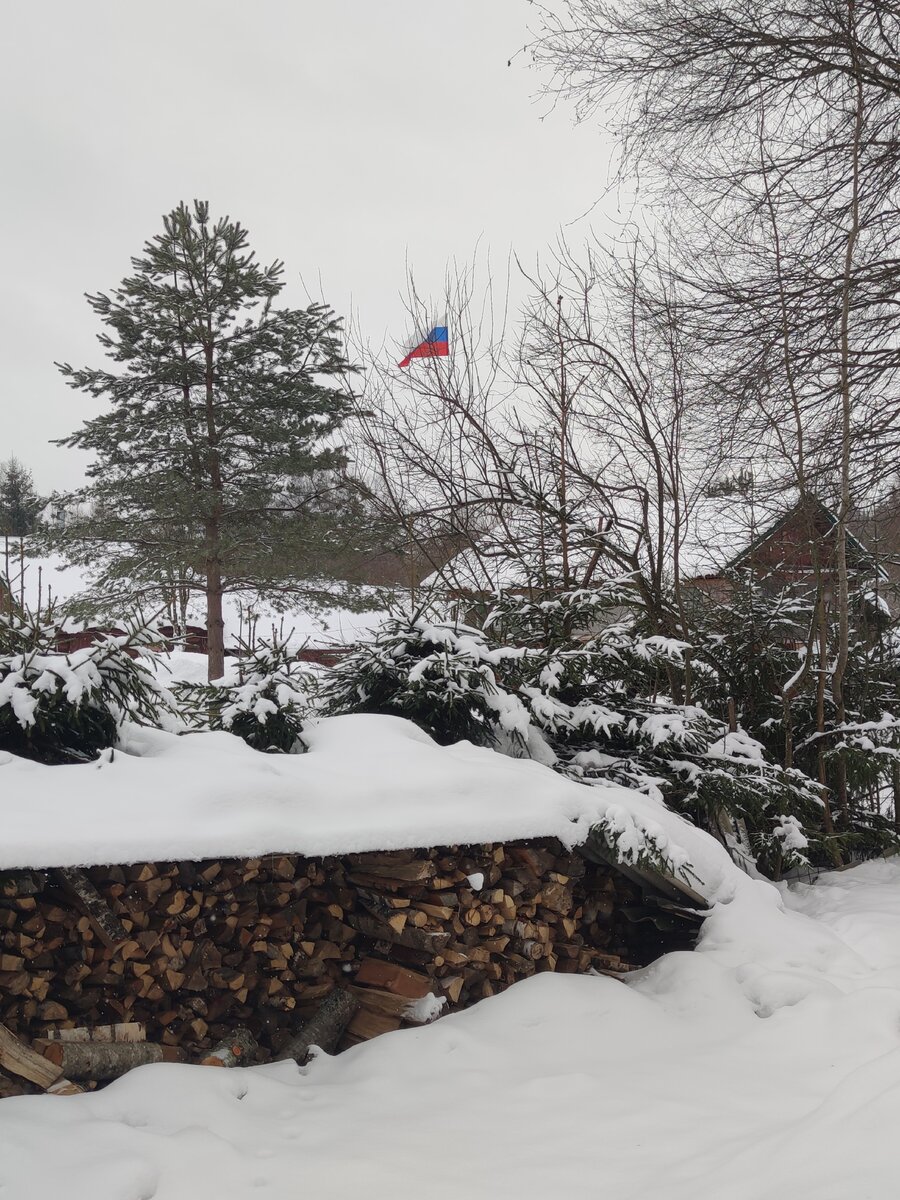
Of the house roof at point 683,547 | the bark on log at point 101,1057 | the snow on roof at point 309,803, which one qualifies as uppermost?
the house roof at point 683,547

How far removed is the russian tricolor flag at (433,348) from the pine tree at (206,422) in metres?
8.18

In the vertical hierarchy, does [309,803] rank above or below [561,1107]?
above

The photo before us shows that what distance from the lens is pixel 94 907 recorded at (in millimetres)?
2441

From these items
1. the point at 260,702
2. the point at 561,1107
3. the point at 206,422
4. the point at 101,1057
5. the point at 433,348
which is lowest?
the point at 561,1107

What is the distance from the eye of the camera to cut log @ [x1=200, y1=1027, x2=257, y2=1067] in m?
2.57

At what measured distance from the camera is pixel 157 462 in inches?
587

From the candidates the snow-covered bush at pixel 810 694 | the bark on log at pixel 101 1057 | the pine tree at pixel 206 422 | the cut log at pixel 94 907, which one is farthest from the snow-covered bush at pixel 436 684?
the pine tree at pixel 206 422

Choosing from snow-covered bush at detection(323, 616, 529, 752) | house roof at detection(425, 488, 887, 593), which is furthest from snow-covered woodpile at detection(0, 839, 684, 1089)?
house roof at detection(425, 488, 887, 593)

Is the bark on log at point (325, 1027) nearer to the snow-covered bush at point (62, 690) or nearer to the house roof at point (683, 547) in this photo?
the snow-covered bush at point (62, 690)

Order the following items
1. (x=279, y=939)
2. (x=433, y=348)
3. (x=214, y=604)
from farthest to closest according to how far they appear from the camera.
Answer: (x=214, y=604), (x=433, y=348), (x=279, y=939)

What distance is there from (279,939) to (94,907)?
0.62 metres

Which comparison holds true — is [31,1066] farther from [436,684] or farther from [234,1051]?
[436,684]

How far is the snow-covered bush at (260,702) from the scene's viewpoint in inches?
140

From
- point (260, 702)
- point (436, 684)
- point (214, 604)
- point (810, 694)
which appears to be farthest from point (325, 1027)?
point (214, 604)
